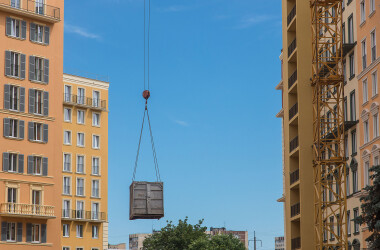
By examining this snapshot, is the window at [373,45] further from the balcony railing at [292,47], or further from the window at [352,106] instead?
the balcony railing at [292,47]

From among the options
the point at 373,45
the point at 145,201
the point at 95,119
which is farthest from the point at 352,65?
the point at 95,119

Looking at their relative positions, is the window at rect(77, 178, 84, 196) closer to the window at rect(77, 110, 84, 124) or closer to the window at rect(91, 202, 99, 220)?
the window at rect(91, 202, 99, 220)

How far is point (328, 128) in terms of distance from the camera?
76000 millimetres

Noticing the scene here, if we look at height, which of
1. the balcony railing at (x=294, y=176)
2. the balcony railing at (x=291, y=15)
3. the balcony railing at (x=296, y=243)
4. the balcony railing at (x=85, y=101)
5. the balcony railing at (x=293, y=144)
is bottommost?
the balcony railing at (x=296, y=243)

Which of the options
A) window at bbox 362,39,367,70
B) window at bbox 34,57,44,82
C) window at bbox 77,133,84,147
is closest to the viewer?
window at bbox 362,39,367,70

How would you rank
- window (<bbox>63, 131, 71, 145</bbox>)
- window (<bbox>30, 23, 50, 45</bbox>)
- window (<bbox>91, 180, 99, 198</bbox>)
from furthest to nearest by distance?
window (<bbox>91, 180, 99, 198</bbox>) → window (<bbox>63, 131, 71, 145</bbox>) → window (<bbox>30, 23, 50, 45</bbox>)

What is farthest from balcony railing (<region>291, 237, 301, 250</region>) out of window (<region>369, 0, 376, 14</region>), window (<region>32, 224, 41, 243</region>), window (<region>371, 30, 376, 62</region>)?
window (<region>369, 0, 376, 14</region>)

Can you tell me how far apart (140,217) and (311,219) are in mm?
29039

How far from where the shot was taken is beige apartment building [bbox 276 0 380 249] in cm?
6681

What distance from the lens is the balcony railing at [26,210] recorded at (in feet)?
268

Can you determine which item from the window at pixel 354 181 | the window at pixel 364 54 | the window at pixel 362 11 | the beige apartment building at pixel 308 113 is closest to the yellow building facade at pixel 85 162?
the beige apartment building at pixel 308 113

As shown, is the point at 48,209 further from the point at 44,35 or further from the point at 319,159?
the point at 319,159

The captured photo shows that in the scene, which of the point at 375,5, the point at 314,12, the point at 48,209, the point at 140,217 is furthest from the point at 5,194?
the point at 375,5

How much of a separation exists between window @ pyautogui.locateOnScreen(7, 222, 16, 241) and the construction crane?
31.0 meters
